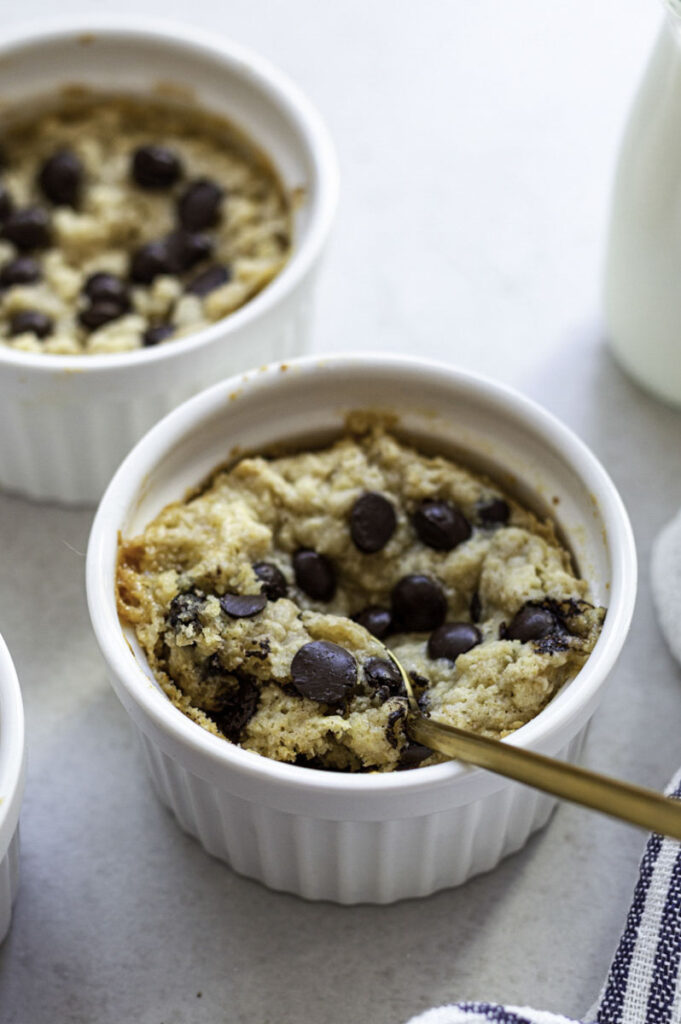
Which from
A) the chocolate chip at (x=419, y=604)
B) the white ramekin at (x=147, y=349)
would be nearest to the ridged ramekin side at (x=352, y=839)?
the chocolate chip at (x=419, y=604)

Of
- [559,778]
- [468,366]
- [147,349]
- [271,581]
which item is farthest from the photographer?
[468,366]

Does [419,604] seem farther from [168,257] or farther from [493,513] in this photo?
[168,257]

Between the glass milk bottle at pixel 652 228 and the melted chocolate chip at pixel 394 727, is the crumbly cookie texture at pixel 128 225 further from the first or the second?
the melted chocolate chip at pixel 394 727

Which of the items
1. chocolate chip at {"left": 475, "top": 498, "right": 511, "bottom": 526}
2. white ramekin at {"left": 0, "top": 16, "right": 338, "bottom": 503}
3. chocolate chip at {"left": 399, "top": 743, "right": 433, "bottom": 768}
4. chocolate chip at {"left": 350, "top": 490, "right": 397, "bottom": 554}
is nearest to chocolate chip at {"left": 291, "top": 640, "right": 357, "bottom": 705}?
chocolate chip at {"left": 399, "top": 743, "right": 433, "bottom": 768}

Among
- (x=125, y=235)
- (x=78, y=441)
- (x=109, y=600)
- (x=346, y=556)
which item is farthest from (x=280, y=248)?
(x=109, y=600)

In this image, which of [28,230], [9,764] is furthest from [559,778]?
[28,230]

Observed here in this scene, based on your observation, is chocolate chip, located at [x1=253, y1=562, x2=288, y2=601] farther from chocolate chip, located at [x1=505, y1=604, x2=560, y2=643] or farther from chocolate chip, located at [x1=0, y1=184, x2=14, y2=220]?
chocolate chip, located at [x1=0, y1=184, x2=14, y2=220]
